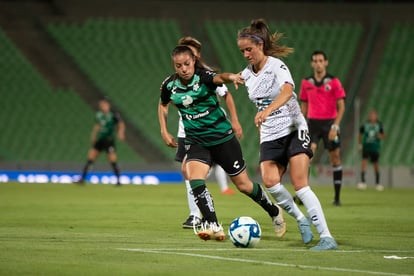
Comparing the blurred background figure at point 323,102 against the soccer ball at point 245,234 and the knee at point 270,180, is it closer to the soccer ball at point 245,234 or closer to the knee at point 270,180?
the knee at point 270,180

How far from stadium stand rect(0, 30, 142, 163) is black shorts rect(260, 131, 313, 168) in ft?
69.0

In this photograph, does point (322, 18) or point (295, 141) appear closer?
point (295, 141)

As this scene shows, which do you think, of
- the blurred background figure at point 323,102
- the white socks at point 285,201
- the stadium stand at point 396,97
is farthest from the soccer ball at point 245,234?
the stadium stand at point 396,97

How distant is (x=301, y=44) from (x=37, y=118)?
32.7 ft

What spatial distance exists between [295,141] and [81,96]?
23.7 metres

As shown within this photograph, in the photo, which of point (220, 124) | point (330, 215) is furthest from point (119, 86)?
point (220, 124)

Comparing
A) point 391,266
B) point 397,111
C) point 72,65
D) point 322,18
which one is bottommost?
point 391,266

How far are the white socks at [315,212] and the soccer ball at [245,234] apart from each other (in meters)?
0.57

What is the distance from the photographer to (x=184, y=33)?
35125 millimetres

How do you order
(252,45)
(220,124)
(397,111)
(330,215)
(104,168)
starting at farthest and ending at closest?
1. (397,111)
2. (104,168)
3. (330,215)
4. (220,124)
5. (252,45)

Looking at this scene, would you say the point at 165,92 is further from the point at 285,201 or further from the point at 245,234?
the point at 245,234

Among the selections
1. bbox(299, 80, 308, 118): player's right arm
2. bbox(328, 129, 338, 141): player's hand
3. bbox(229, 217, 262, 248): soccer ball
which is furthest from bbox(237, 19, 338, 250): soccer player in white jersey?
bbox(299, 80, 308, 118): player's right arm

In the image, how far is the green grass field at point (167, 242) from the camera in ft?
26.0

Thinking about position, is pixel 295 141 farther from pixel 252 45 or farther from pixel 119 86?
pixel 119 86
